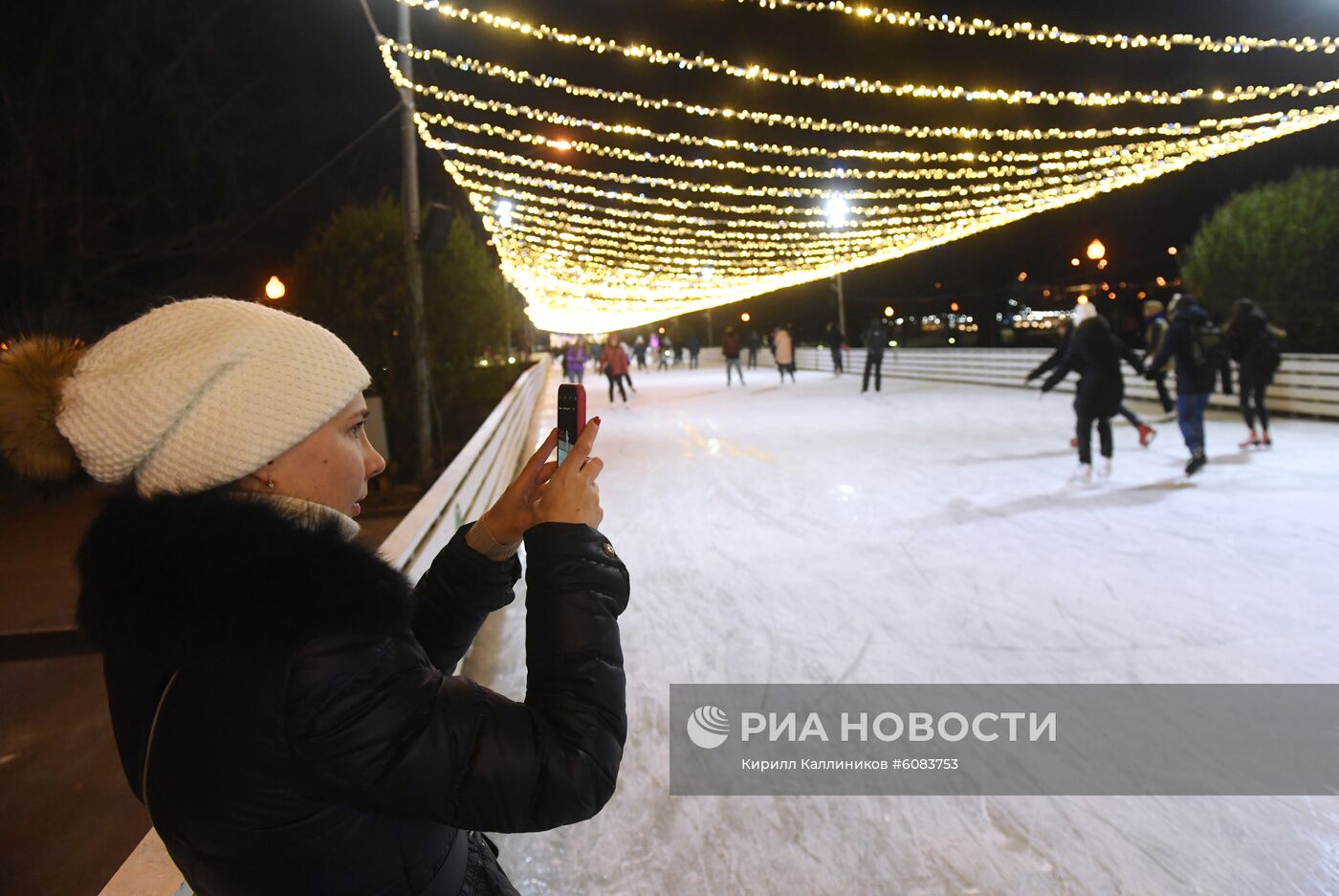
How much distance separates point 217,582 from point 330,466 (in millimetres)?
235

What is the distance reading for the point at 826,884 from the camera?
204 cm

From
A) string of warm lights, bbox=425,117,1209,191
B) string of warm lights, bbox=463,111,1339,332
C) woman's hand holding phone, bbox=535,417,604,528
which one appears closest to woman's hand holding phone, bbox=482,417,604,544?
woman's hand holding phone, bbox=535,417,604,528

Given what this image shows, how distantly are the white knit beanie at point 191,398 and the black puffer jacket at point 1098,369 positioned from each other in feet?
22.0

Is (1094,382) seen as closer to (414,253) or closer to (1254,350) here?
(1254,350)

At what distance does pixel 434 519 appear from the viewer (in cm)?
325

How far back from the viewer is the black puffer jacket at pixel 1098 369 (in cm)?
657

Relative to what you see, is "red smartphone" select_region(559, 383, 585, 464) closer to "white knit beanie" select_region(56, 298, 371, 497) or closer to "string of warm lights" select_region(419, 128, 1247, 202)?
"white knit beanie" select_region(56, 298, 371, 497)

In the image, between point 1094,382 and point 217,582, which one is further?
point 1094,382

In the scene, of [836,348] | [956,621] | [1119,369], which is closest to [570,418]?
[956,621]

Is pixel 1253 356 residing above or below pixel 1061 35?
below

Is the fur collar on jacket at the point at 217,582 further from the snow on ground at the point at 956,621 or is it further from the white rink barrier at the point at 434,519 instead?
the snow on ground at the point at 956,621

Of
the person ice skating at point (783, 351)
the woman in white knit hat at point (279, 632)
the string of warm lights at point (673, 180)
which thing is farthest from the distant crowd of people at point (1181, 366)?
the person ice skating at point (783, 351)

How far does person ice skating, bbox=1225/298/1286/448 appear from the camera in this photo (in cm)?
777

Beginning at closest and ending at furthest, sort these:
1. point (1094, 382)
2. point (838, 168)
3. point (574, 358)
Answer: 1. point (1094, 382)
2. point (838, 168)
3. point (574, 358)
